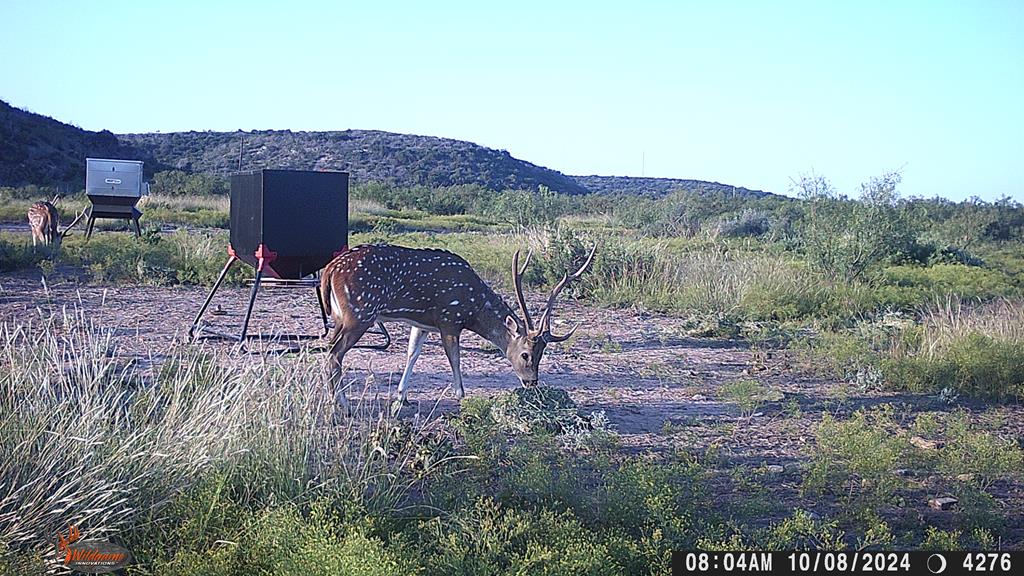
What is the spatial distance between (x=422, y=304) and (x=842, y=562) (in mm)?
4665

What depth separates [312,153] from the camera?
83.5 metres

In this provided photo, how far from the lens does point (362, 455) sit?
5734 mm

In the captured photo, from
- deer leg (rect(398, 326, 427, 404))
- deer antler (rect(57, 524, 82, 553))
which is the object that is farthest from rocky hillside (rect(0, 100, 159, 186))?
deer antler (rect(57, 524, 82, 553))

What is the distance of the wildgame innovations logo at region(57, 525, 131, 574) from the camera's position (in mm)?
4680

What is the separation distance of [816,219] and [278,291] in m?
9.94

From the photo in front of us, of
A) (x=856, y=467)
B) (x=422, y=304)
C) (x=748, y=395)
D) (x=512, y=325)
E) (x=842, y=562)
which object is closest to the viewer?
(x=842, y=562)

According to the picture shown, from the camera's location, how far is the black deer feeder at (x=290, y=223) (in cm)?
984

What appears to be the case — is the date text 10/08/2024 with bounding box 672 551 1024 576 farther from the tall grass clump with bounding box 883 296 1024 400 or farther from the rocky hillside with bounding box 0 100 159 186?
the rocky hillside with bounding box 0 100 159 186

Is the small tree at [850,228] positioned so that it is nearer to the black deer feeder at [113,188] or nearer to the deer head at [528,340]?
the deer head at [528,340]

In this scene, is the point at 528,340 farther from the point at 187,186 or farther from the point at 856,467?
the point at 187,186

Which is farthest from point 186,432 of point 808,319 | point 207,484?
point 808,319

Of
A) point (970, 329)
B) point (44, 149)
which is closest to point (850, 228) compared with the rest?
point (970, 329)

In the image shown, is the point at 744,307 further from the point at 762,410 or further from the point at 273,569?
the point at 273,569

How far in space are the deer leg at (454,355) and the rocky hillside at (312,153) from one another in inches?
2249
